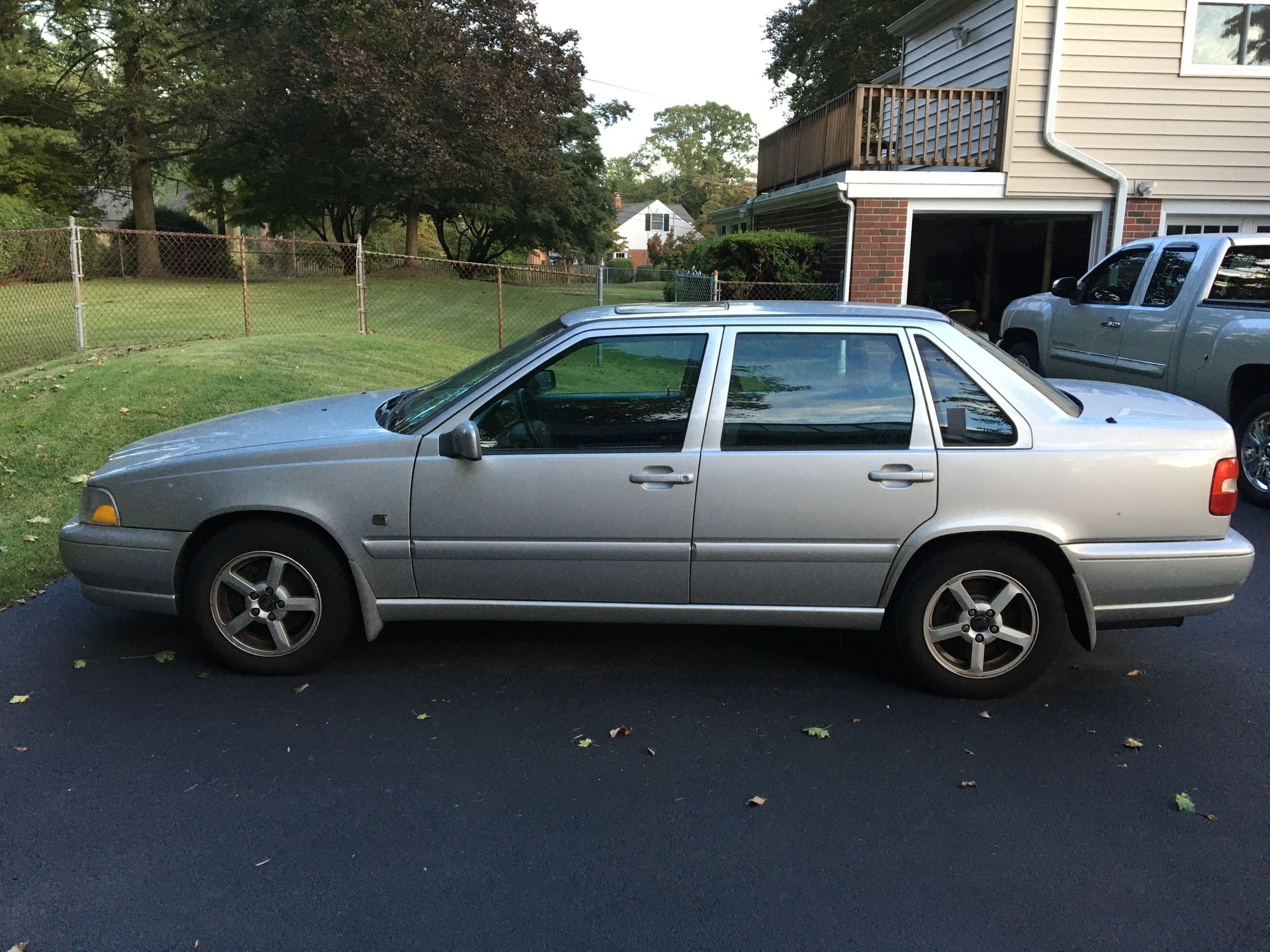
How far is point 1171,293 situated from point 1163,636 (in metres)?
4.47

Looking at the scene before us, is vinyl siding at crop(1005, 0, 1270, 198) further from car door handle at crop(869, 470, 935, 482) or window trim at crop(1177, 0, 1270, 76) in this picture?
car door handle at crop(869, 470, 935, 482)

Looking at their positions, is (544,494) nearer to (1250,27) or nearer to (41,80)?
(1250,27)

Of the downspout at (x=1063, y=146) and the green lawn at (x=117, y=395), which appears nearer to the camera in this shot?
the green lawn at (x=117, y=395)

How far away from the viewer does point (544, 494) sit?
4164 mm

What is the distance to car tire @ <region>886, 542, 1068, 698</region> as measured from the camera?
13.4ft

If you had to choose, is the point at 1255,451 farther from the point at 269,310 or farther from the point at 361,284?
the point at 269,310

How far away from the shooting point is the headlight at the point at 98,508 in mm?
4367

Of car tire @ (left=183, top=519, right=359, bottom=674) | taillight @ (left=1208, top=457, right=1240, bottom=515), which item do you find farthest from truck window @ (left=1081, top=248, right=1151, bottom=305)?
car tire @ (left=183, top=519, right=359, bottom=674)

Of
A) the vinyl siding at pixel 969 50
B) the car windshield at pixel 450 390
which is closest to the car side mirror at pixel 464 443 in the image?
the car windshield at pixel 450 390

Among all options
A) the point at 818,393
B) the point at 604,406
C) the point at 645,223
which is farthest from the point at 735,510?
the point at 645,223

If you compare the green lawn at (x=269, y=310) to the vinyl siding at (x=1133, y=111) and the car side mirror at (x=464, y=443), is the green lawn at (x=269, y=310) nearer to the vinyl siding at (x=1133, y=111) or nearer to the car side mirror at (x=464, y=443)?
the vinyl siding at (x=1133, y=111)

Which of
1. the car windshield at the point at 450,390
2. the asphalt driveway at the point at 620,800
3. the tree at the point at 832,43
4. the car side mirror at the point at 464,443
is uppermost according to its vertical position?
the tree at the point at 832,43

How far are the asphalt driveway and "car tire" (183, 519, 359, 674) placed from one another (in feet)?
0.49

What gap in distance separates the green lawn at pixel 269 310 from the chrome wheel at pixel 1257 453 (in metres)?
11.4
